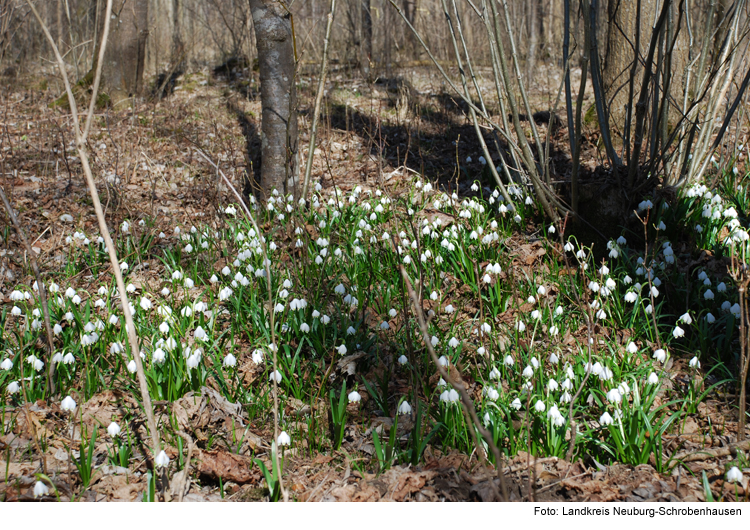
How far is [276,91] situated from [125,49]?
471 cm

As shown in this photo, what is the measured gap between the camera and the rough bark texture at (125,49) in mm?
7859

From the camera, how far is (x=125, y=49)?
25.9 feet

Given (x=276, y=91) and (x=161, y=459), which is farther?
(x=276, y=91)

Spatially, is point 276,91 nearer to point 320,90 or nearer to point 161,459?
point 320,90

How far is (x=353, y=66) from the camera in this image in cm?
998

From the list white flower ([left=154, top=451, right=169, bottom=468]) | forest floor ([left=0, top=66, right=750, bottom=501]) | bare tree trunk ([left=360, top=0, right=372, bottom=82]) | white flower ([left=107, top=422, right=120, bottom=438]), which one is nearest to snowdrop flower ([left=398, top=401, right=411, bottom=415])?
Answer: forest floor ([left=0, top=66, right=750, bottom=501])

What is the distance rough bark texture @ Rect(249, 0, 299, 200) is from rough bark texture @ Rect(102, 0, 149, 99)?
4.48m

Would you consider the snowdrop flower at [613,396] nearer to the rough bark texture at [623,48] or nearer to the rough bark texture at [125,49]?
the rough bark texture at [623,48]

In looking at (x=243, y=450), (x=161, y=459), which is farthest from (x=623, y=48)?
(x=161, y=459)

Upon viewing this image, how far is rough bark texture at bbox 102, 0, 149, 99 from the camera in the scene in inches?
309

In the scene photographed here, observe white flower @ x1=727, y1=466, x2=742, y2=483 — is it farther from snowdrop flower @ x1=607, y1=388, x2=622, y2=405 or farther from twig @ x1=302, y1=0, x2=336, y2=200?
Answer: twig @ x1=302, y1=0, x2=336, y2=200

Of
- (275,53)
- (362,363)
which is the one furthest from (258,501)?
(275,53)

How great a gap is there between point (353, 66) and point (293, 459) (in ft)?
29.2

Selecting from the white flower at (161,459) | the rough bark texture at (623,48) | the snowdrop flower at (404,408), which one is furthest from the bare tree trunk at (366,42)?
the white flower at (161,459)
